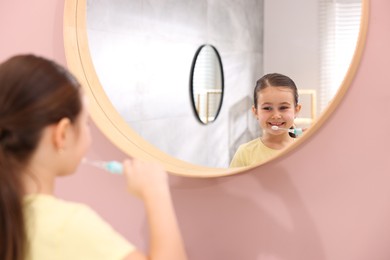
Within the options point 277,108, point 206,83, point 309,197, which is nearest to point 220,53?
point 206,83

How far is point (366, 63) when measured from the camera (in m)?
0.75

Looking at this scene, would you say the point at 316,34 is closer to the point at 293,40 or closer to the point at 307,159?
the point at 293,40

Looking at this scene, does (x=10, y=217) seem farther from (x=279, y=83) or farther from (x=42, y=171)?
(x=279, y=83)

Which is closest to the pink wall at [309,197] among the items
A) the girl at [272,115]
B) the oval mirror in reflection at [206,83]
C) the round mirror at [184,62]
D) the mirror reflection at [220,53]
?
the round mirror at [184,62]

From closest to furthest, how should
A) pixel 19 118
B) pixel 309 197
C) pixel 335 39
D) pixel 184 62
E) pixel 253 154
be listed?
pixel 19 118, pixel 309 197, pixel 253 154, pixel 335 39, pixel 184 62

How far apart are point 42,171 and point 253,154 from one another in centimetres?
53

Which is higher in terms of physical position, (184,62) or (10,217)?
(184,62)

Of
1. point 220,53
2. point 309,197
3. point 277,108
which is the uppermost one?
point 220,53

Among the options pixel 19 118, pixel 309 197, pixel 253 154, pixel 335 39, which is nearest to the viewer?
pixel 19 118

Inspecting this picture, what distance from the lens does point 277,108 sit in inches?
43.8

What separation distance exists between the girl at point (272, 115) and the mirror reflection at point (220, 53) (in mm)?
52

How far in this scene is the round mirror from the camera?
0.98 m

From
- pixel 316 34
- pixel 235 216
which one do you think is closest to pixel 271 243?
pixel 235 216

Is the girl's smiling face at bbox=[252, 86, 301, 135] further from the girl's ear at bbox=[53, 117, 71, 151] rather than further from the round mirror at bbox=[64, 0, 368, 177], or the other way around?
the girl's ear at bbox=[53, 117, 71, 151]
